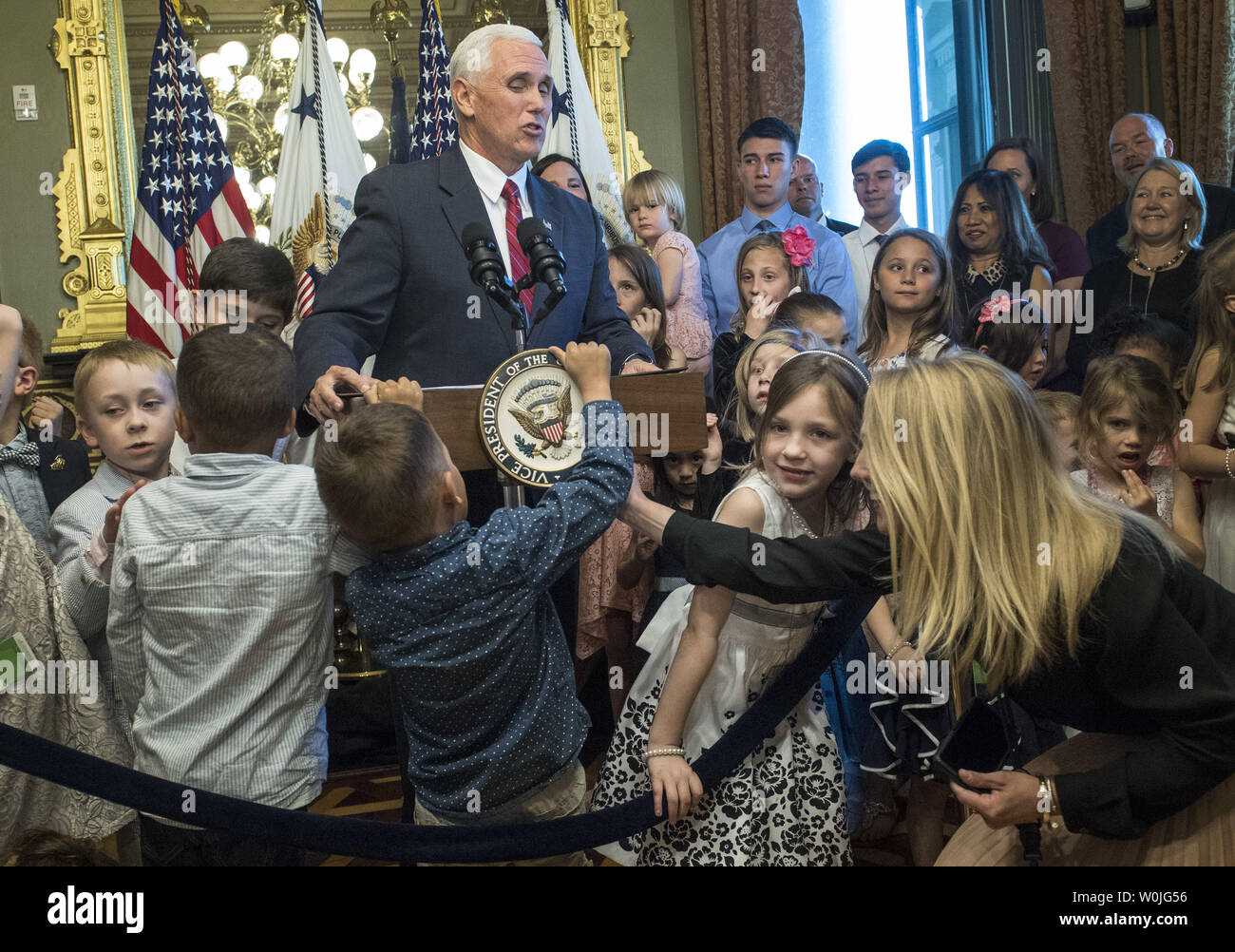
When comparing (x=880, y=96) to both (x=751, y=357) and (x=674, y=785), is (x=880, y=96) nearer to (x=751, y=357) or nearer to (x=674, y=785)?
(x=751, y=357)

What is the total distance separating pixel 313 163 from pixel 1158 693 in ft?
14.9

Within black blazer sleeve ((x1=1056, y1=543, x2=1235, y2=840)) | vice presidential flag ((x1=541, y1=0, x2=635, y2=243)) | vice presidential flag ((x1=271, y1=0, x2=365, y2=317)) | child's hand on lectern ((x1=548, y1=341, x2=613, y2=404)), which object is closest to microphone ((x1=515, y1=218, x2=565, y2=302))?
child's hand on lectern ((x1=548, y1=341, x2=613, y2=404))

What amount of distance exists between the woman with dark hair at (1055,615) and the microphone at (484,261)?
63 cm

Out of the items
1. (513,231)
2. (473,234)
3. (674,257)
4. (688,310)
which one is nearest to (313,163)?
(674,257)

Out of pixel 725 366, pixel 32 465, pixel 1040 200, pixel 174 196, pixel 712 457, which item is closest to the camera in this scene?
pixel 32 465

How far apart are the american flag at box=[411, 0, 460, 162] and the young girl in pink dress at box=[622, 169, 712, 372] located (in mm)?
1150

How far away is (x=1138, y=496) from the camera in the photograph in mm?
2764

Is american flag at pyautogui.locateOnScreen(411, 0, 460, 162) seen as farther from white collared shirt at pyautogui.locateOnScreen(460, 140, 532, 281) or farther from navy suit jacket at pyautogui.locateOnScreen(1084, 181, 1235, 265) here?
white collared shirt at pyautogui.locateOnScreen(460, 140, 532, 281)

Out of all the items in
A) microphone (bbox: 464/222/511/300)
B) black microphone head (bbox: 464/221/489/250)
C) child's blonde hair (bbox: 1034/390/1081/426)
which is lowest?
child's blonde hair (bbox: 1034/390/1081/426)

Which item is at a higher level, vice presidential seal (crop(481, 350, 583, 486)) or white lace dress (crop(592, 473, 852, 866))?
vice presidential seal (crop(481, 350, 583, 486))

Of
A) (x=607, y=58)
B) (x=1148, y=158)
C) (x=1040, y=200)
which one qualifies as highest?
(x=607, y=58)

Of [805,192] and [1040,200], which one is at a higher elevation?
[805,192]

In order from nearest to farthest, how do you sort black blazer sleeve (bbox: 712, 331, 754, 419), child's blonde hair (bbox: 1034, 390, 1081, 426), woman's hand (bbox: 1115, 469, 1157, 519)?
1. woman's hand (bbox: 1115, 469, 1157, 519)
2. child's blonde hair (bbox: 1034, 390, 1081, 426)
3. black blazer sleeve (bbox: 712, 331, 754, 419)

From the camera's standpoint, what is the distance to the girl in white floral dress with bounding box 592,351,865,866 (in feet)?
6.45
